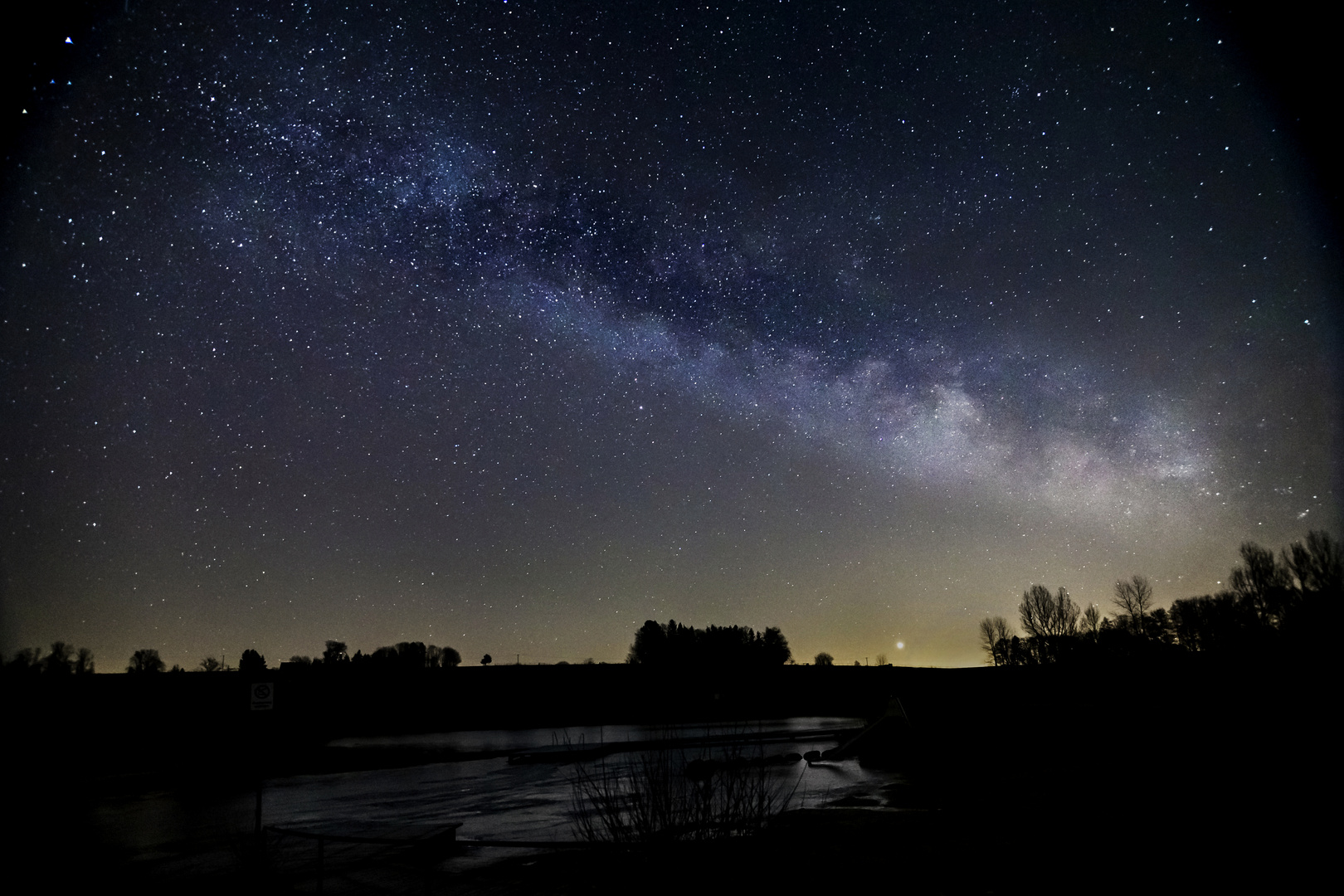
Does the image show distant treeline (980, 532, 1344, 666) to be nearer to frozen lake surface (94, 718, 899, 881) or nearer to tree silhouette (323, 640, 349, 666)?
frozen lake surface (94, 718, 899, 881)

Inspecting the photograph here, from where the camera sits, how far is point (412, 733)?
267 ft

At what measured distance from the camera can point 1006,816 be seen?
55.3ft

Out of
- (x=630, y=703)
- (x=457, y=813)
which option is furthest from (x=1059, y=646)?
(x=457, y=813)

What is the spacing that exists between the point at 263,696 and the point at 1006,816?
17.9 meters

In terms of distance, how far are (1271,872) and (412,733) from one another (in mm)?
85057

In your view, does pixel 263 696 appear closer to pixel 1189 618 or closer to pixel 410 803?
pixel 410 803

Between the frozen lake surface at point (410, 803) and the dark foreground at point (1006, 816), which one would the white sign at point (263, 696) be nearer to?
the dark foreground at point (1006, 816)

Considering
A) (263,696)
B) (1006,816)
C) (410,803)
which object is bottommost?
(410,803)

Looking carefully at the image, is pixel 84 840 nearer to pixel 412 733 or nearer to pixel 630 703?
pixel 412 733

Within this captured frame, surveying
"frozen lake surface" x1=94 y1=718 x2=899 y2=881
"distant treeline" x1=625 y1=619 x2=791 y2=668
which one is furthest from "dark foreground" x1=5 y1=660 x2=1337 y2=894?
"distant treeline" x1=625 y1=619 x2=791 y2=668

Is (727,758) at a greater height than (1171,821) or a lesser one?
greater

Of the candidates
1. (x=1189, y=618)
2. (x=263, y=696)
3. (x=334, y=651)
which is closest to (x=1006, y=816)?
(x=263, y=696)

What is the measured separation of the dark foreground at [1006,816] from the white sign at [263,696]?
0.72 m

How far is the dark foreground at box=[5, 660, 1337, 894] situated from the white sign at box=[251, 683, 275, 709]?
0.72 meters
